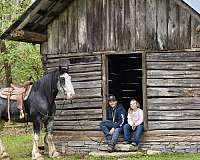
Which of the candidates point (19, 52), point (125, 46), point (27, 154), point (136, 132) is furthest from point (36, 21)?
point (19, 52)

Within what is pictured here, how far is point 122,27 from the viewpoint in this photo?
41.8ft

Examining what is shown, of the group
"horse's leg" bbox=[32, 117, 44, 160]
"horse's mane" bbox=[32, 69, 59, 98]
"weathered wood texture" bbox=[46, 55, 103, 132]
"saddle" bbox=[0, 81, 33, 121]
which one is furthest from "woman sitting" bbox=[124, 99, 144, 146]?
"saddle" bbox=[0, 81, 33, 121]

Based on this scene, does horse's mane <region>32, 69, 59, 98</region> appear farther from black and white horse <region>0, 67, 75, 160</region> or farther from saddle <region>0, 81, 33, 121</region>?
saddle <region>0, 81, 33, 121</region>

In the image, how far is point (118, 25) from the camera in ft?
41.9

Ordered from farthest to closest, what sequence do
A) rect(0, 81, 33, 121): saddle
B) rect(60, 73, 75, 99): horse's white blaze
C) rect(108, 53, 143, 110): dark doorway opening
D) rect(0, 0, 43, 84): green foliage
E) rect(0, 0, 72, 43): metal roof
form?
rect(0, 0, 43, 84): green foliage, rect(108, 53, 143, 110): dark doorway opening, rect(0, 0, 72, 43): metal roof, rect(0, 81, 33, 121): saddle, rect(60, 73, 75, 99): horse's white blaze

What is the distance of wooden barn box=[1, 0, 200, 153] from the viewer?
12188 mm

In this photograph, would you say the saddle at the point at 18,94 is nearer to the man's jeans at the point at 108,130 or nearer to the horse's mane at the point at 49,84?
the horse's mane at the point at 49,84

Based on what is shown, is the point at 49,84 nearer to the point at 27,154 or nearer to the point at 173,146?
the point at 27,154

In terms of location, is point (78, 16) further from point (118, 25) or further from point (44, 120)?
point (44, 120)

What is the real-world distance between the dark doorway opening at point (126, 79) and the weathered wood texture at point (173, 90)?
11.4 ft

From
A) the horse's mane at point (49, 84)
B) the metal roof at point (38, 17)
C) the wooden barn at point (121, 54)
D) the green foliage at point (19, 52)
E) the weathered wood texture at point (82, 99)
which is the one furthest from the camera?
the green foliage at point (19, 52)

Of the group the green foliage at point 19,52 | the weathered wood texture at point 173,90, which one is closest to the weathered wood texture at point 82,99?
the weathered wood texture at point 173,90

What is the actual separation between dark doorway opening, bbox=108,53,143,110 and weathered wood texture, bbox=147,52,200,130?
3486 mm

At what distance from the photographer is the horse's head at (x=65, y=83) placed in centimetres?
1210
